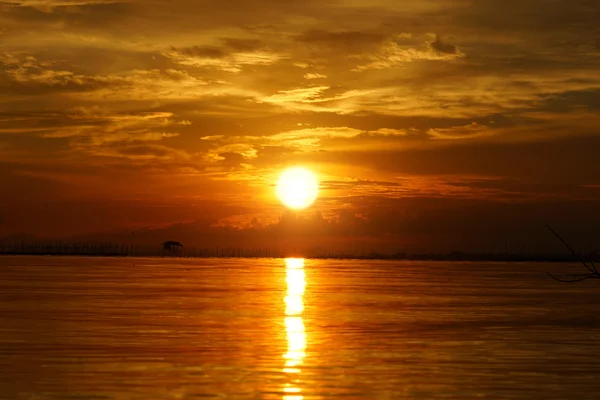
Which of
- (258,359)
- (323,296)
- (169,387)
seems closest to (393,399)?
(169,387)

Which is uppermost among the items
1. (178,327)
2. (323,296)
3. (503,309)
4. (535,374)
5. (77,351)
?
(323,296)

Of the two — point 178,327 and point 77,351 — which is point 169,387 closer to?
point 77,351

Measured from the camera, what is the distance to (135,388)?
1224 inches

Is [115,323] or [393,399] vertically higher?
[115,323]

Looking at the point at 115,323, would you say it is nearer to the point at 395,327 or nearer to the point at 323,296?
the point at 395,327

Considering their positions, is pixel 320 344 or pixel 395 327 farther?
pixel 395 327

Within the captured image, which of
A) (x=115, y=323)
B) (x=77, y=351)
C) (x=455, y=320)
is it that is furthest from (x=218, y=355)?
(x=455, y=320)

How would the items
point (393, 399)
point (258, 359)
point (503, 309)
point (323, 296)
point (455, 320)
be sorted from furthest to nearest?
point (323, 296) → point (503, 309) → point (455, 320) → point (258, 359) → point (393, 399)

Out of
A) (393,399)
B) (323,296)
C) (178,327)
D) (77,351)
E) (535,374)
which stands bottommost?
(393,399)

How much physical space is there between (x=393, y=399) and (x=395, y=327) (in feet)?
84.7

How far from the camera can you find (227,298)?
85.1 meters

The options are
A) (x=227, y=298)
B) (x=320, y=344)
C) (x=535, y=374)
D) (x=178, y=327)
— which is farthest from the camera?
(x=227, y=298)

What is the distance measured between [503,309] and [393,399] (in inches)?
1861

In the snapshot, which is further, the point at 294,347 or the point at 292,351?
the point at 294,347
